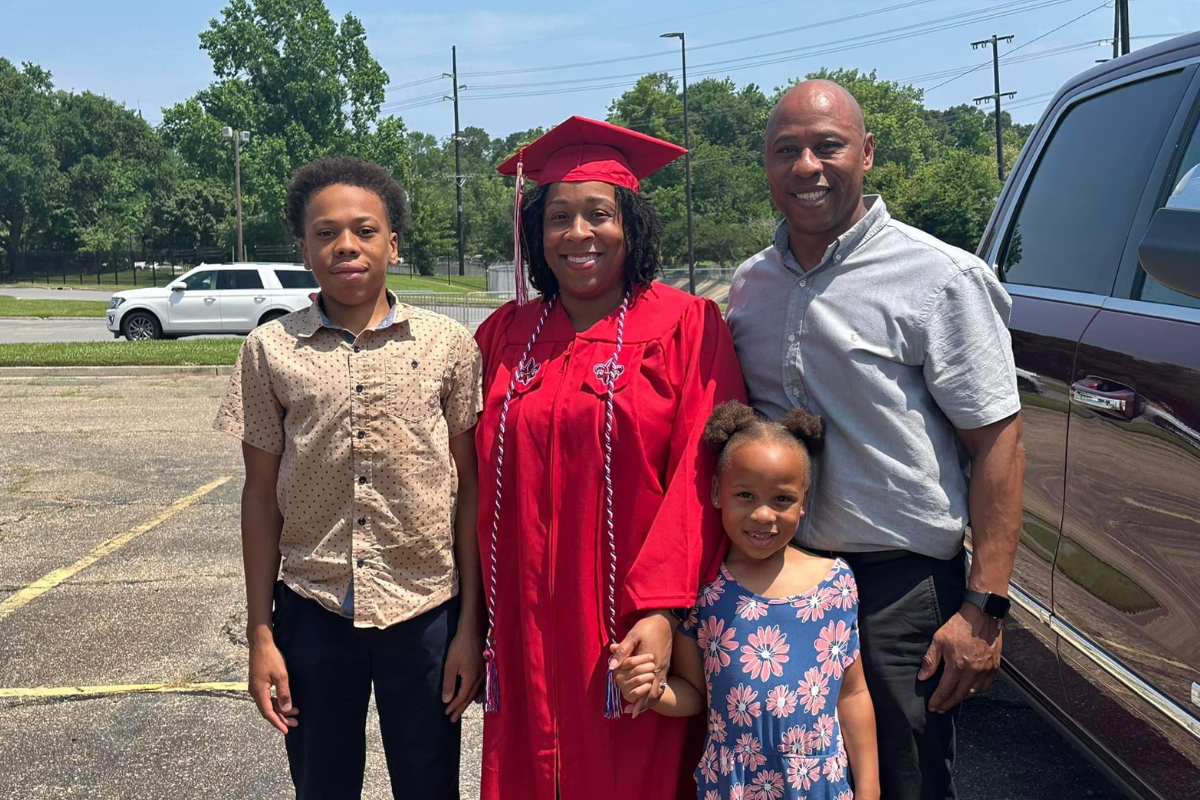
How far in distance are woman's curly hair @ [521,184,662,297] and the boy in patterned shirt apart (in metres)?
0.26

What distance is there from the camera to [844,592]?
2158 mm

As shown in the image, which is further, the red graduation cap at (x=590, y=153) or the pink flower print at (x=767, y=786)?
the red graduation cap at (x=590, y=153)

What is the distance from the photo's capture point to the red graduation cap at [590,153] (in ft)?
7.89

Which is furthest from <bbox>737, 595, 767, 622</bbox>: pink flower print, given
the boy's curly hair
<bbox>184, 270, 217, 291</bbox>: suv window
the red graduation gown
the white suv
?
<bbox>184, 270, 217, 291</bbox>: suv window

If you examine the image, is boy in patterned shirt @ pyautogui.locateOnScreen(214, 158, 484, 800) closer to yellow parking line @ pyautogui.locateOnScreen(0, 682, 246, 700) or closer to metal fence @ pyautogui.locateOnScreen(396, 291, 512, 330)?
yellow parking line @ pyautogui.locateOnScreen(0, 682, 246, 700)

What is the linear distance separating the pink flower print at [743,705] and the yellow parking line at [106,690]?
2641 millimetres

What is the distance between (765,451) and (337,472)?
0.99 m

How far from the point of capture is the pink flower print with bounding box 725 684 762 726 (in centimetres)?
213

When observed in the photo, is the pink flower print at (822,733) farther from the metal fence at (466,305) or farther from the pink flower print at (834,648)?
the metal fence at (466,305)

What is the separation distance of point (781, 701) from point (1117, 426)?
965 mm

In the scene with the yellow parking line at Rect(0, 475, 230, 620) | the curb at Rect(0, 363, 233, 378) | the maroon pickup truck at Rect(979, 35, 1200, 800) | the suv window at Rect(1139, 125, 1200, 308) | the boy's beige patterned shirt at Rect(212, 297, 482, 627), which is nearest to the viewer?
the suv window at Rect(1139, 125, 1200, 308)

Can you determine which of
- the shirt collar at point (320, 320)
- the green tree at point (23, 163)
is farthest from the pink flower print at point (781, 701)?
the green tree at point (23, 163)

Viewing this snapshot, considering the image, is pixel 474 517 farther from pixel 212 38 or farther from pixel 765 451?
pixel 212 38

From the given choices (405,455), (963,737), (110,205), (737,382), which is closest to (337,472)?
(405,455)
